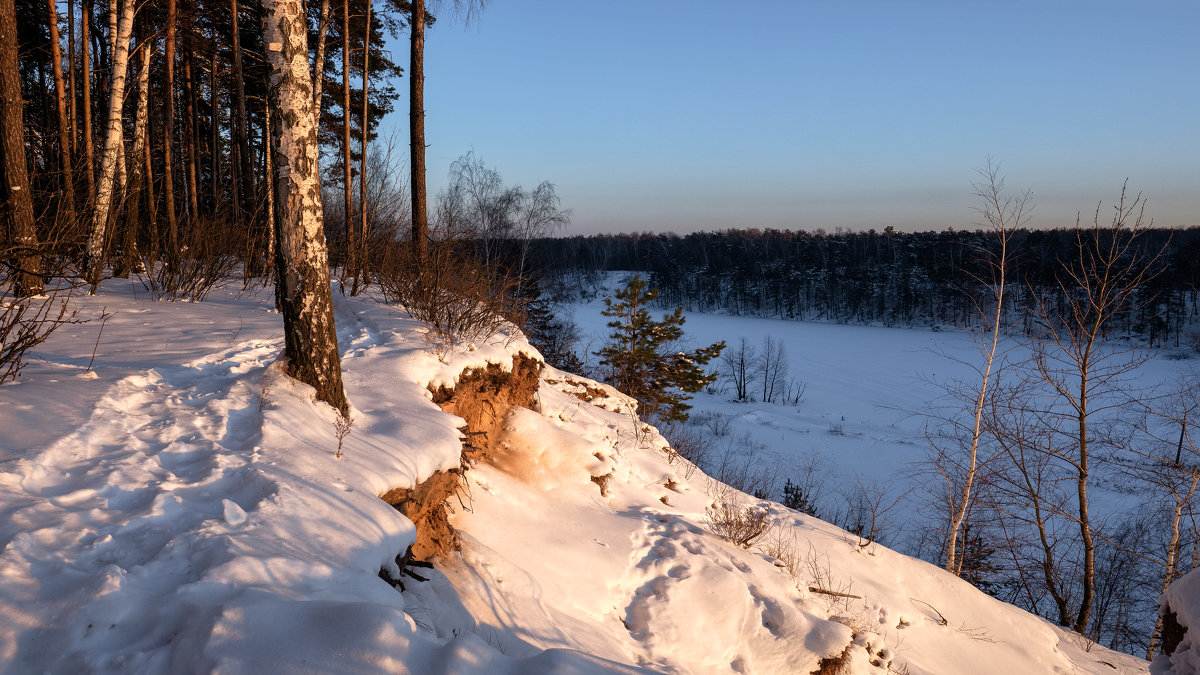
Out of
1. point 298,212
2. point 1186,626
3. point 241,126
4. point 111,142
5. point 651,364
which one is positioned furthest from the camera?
point 651,364

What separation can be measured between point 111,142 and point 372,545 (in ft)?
24.4

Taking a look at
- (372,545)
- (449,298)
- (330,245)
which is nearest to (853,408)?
(330,245)

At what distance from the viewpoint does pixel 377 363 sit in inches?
199

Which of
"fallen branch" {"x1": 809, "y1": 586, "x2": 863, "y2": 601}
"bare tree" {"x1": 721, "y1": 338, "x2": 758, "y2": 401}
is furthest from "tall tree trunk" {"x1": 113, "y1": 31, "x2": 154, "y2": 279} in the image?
"bare tree" {"x1": 721, "y1": 338, "x2": 758, "y2": 401}

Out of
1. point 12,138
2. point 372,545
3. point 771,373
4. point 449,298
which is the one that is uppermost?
point 12,138

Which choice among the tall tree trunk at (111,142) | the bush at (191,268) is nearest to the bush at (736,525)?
the bush at (191,268)

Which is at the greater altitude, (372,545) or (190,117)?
(190,117)

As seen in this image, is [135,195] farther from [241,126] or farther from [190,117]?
[190,117]

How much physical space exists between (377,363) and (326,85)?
1380 centimetres

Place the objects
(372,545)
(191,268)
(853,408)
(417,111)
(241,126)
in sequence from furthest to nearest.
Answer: (853,408) → (241,126) → (417,111) → (191,268) → (372,545)

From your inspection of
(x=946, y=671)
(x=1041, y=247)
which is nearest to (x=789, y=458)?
(x=946, y=671)

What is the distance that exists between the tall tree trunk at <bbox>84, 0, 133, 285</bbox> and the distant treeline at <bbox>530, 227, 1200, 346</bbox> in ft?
146

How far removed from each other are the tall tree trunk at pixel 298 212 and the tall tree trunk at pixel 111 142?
503cm

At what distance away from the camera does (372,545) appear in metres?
2.66
